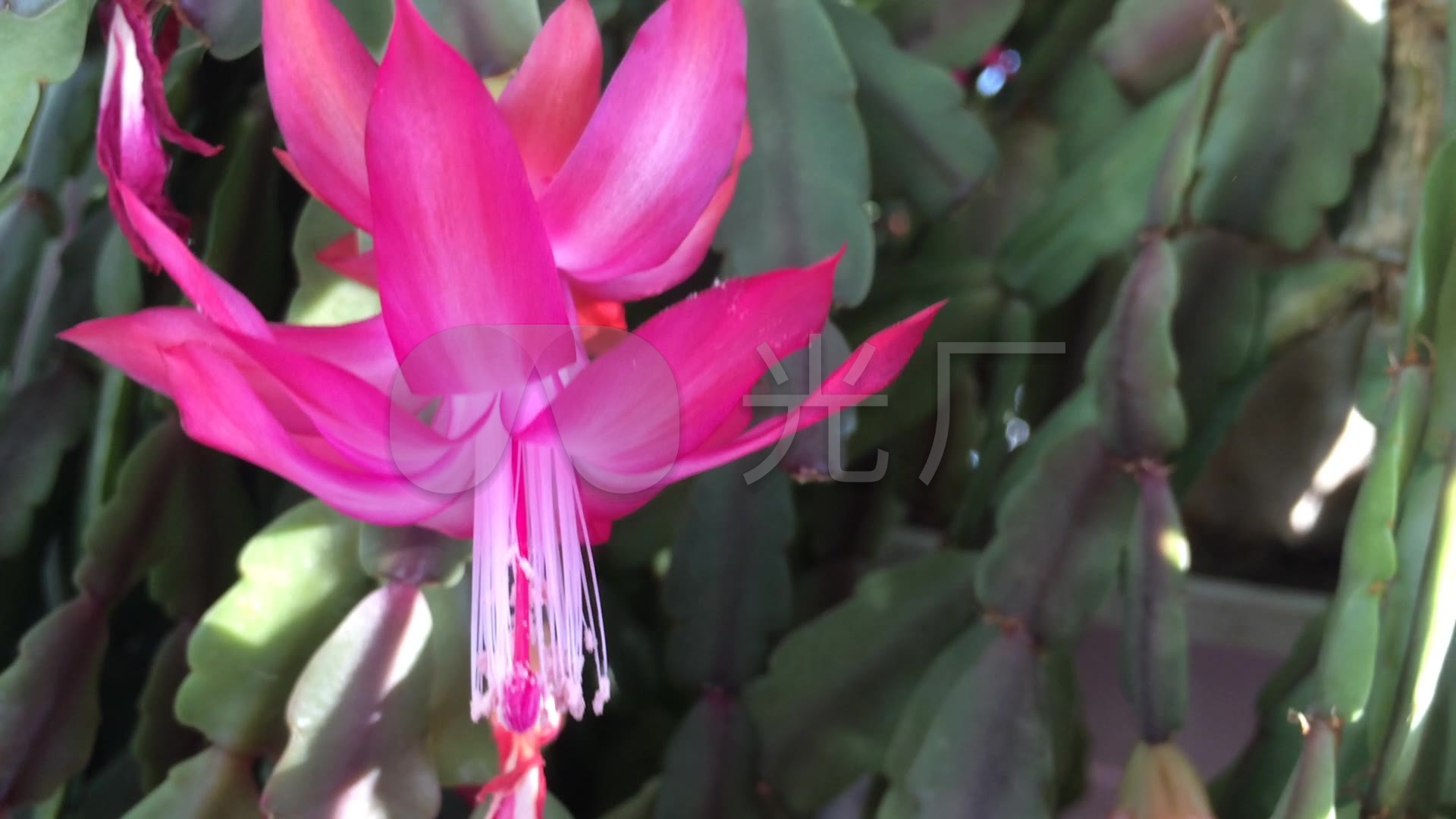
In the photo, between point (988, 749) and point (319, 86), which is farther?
point (988, 749)

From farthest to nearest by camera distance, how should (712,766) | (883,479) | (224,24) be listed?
(883,479) < (712,766) < (224,24)

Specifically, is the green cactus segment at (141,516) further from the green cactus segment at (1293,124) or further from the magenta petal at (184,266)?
the green cactus segment at (1293,124)

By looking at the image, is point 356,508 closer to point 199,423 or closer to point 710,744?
point 199,423

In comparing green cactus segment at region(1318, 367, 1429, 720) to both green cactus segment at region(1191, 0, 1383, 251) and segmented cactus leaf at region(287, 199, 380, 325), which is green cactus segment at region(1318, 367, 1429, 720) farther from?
segmented cactus leaf at region(287, 199, 380, 325)

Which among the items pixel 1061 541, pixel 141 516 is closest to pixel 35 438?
pixel 141 516

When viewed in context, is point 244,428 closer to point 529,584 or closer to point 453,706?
point 529,584

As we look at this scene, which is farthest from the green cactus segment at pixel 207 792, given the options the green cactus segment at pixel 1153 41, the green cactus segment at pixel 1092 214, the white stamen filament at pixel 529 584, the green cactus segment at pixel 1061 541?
the green cactus segment at pixel 1153 41

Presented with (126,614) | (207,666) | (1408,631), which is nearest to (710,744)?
(207,666)
